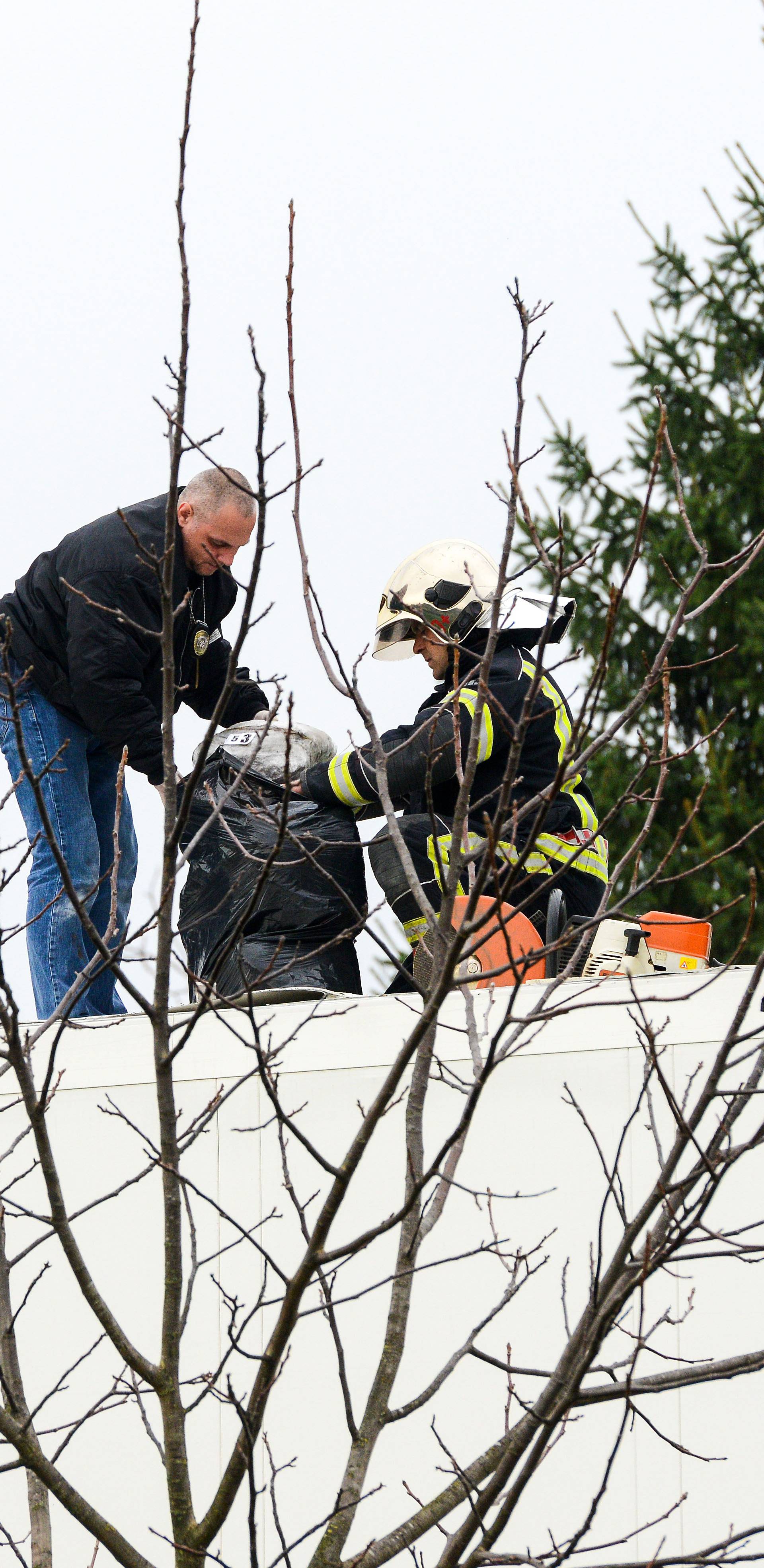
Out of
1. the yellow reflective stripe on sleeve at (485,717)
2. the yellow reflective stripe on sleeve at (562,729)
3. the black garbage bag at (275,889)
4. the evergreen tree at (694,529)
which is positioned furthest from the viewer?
the evergreen tree at (694,529)

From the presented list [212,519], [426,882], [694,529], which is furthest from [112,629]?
[694,529]

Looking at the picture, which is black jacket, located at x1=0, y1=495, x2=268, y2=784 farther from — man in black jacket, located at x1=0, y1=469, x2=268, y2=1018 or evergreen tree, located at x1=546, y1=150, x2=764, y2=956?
evergreen tree, located at x1=546, y1=150, x2=764, y2=956

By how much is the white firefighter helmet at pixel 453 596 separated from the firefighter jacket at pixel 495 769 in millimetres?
64

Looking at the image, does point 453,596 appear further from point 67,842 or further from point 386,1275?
point 386,1275

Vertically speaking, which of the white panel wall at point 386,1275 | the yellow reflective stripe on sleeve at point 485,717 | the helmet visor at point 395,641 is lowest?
the white panel wall at point 386,1275

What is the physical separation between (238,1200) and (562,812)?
4.11 feet

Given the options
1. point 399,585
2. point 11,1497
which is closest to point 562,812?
point 399,585

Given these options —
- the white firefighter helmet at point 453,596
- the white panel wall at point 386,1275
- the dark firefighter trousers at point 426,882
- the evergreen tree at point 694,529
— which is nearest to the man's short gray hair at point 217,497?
the white firefighter helmet at point 453,596

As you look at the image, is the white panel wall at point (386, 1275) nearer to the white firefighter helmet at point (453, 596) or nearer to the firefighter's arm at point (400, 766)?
the firefighter's arm at point (400, 766)

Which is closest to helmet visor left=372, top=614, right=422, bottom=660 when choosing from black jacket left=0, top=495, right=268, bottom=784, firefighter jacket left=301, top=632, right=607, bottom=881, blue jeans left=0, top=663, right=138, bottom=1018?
firefighter jacket left=301, top=632, right=607, bottom=881

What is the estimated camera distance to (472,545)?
473 cm

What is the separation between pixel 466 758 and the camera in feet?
14.0

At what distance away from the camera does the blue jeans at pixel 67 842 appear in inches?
189

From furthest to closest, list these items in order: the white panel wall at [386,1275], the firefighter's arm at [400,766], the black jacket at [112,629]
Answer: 1. the black jacket at [112,629]
2. the firefighter's arm at [400,766]
3. the white panel wall at [386,1275]
